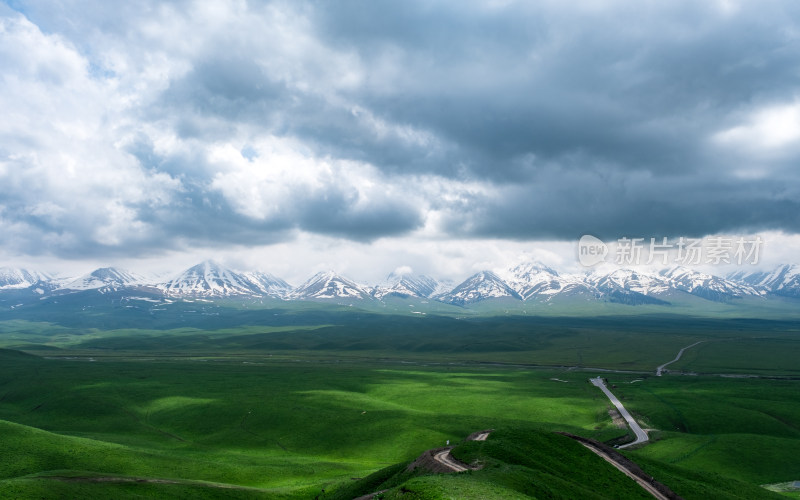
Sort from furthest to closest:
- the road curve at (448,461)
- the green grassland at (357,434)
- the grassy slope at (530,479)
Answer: the green grassland at (357,434) → the road curve at (448,461) → the grassy slope at (530,479)

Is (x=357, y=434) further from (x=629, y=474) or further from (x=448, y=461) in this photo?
(x=629, y=474)

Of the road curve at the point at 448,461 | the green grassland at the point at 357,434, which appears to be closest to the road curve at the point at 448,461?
the road curve at the point at 448,461

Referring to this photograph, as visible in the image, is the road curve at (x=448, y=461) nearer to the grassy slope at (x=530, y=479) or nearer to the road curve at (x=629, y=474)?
the grassy slope at (x=530, y=479)

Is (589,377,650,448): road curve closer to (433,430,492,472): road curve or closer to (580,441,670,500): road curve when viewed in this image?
(580,441,670,500): road curve

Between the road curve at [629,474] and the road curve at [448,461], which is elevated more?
the road curve at [448,461]

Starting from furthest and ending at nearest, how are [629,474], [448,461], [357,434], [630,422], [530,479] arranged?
[630,422]
[357,434]
[629,474]
[448,461]
[530,479]

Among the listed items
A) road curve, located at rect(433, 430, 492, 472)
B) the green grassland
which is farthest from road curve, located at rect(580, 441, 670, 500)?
road curve, located at rect(433, 430, 492, 472)

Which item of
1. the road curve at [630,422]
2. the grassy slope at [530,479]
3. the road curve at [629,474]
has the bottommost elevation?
the road curve at [630,422]

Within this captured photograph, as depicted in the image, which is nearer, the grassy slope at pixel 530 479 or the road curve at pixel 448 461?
the grassy slope at pixel 530 479

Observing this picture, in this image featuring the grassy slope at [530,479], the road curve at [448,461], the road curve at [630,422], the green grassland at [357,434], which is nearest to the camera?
the grassy slope at [530,479]

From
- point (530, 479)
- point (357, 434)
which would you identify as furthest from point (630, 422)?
point (530, 479)

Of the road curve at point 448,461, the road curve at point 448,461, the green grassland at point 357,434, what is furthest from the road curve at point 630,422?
the road curve at point 448,461
